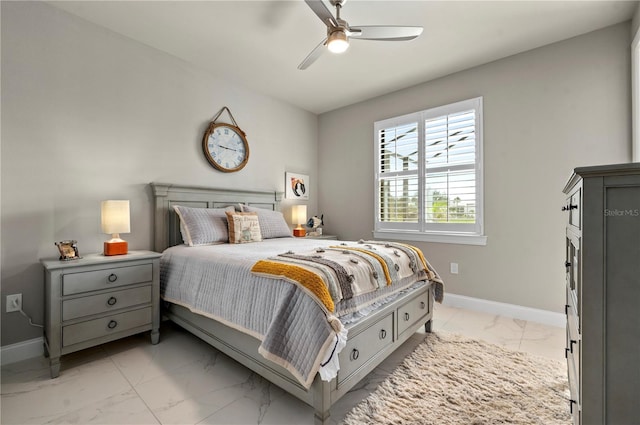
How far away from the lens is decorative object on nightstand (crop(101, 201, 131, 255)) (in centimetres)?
Answer: 224

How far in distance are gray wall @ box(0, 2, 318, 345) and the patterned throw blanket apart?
178 centimetres

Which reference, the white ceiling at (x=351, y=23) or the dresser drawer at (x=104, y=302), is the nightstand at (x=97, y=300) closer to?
the dresser drawer at (x=104, y=302)

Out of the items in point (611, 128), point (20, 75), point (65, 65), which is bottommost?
point (611, 128)

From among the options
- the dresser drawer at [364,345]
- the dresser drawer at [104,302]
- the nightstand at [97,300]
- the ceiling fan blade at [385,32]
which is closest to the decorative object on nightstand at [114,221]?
the nightstand at [97,300]

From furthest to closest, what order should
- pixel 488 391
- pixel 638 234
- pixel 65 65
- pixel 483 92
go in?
1. pixel 483 92
2. pixel 65 65
3. pixel 488 391
4. pixel 638 234

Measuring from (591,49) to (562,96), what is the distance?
411 mm

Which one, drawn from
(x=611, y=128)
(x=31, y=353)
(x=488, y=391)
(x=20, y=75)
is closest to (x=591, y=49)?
(x=611, y=128)

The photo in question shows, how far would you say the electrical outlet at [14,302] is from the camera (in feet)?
6.77

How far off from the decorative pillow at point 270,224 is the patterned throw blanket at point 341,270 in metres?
1.30

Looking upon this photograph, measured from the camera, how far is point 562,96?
2.66 metres

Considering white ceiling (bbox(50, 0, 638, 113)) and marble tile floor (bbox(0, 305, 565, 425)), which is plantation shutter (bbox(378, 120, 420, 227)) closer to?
white ceiling (bbox(50, 0, 638, 113))

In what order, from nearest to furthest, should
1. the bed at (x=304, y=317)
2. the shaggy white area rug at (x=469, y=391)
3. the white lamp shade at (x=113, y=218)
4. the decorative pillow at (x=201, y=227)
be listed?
the bed at (x=304, y=317)
the shaggy white area rug at (x=469, y=391)
the white lamp shade at (x=113, y=218)
the decorative pillow at (x=201, y=227)

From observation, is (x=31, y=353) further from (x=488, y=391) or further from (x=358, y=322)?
(x=488, y=391)

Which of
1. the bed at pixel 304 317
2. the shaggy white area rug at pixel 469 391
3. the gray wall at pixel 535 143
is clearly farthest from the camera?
the gray wall at pixel 535 143
